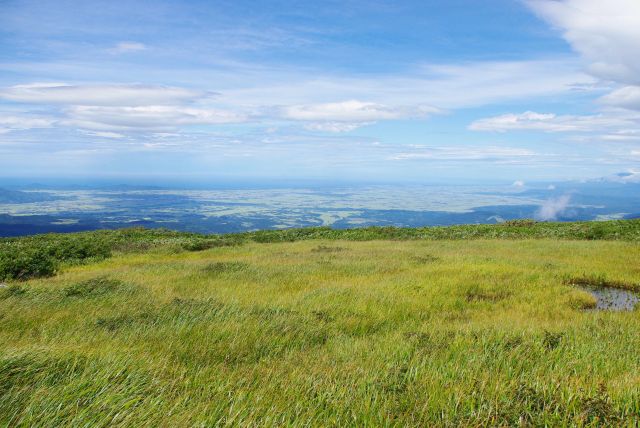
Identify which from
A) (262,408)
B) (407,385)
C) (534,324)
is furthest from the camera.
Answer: (534,324)

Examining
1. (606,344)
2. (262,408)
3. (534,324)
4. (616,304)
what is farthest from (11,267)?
(616,304)

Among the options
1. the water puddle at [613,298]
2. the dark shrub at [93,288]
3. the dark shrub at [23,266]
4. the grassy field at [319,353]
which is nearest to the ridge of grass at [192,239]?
the dark shrub at [23,266]

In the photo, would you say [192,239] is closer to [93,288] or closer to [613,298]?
[93,288]

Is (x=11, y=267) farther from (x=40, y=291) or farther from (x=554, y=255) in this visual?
(x=554, y=255)

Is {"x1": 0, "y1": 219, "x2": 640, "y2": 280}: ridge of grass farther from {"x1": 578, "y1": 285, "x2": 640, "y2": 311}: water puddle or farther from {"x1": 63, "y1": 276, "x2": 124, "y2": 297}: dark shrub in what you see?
{"x1": 578, "y1": 285, "x2": 640, "y2": 311}: water puddle

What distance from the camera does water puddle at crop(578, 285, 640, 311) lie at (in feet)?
35.4

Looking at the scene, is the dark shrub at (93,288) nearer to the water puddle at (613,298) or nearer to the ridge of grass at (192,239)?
the ridge of grass at (192,239)

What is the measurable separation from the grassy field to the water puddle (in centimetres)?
47

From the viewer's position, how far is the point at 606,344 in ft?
22.1

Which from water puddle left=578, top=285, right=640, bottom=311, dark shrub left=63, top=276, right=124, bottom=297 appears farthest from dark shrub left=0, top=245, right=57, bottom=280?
water puddle left=578, top=285, right=640, bottom=311

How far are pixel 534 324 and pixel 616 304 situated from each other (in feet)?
16.2

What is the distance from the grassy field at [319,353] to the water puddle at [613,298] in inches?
18.5

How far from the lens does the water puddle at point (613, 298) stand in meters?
10.8

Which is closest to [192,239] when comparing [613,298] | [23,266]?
[23,266]
